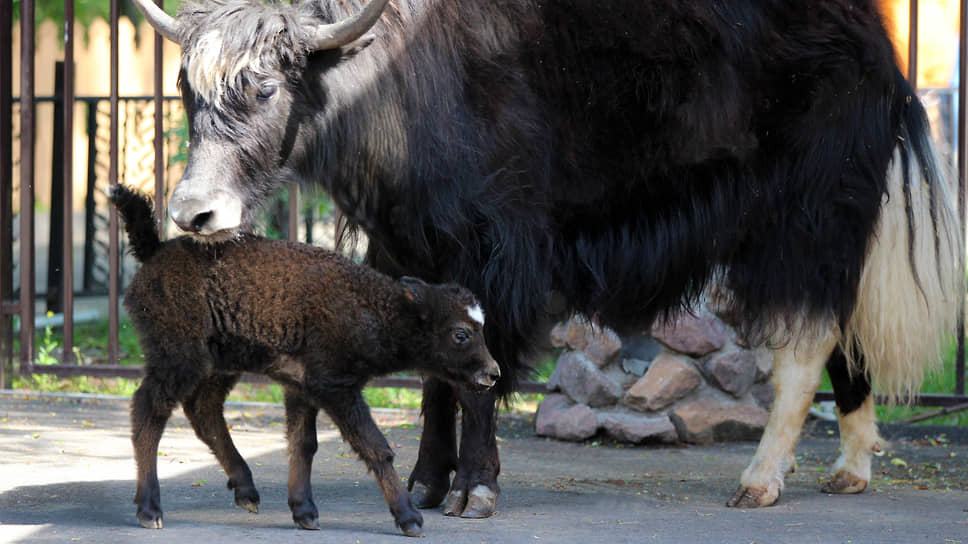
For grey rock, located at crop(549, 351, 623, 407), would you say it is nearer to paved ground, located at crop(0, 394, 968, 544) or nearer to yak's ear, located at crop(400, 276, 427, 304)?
paved ground, located at crop(0, 394, 968, 544)

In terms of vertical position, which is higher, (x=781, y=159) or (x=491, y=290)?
(x=781, y=159)

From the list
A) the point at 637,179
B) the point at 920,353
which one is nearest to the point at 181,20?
the point at 637,179

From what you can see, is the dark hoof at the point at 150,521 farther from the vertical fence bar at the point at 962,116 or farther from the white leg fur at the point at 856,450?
the vertical fence bar at the point at 962,116

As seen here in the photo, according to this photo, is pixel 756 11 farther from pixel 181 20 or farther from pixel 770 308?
pixel 181 20

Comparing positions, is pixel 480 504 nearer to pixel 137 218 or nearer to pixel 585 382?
pixel 137 218

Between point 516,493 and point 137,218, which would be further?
point 516,493

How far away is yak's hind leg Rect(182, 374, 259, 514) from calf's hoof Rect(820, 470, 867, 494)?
240 centimetres

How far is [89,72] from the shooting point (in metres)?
9.83

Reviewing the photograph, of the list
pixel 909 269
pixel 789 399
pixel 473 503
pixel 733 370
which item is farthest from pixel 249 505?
pixel 733 370

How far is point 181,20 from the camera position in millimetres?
4336

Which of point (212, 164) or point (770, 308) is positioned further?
point (770, 308)

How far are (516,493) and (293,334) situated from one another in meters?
1.33

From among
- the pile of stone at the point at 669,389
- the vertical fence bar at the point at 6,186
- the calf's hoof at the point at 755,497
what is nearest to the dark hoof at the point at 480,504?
the calf's hoof at the point at 755,497

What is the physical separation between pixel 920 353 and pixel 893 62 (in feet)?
3.92
